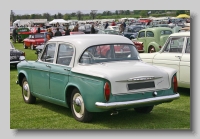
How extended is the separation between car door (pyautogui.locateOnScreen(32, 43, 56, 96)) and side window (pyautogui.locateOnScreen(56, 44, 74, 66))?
0.79 feet

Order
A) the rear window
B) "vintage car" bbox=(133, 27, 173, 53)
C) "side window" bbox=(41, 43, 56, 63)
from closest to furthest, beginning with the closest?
"side window" bbox=(41, 43, 56, 63), "vintage car" bbox=(133, 27, 173, 53), the rear window

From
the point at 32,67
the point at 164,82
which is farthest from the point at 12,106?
the point at 164,82

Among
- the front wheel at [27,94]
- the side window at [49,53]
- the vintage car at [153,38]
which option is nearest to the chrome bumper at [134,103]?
the side window at [49,53]

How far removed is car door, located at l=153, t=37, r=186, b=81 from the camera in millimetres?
9375

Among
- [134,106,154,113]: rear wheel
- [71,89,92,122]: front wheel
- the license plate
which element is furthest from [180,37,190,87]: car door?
[71,89,92,122]: front wheel

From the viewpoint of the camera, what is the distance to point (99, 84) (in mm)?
6266

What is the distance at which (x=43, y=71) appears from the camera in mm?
7746

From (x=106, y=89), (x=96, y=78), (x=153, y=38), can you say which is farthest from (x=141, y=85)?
(x=153, y=38)

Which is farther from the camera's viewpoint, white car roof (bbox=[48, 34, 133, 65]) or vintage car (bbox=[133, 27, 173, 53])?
vintage car (bbox=[133, 27, 173, 53])

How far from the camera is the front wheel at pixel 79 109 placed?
22.0 ft

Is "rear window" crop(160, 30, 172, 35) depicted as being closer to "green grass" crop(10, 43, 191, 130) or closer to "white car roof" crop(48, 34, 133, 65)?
"green grass" crop(10, 43, 191, 130)

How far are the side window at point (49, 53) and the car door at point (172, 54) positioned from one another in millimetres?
3003

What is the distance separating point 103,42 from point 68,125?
5.11ft

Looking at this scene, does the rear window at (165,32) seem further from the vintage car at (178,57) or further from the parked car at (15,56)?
the vintage car at (178,57)
